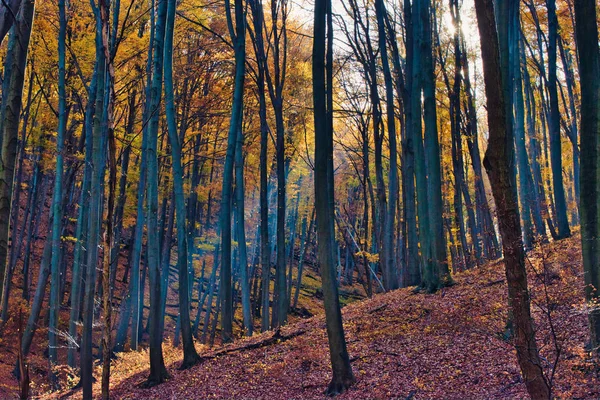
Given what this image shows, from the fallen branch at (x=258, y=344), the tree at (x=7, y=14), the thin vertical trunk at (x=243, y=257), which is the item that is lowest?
the fallen branch at (x=258, y=344)

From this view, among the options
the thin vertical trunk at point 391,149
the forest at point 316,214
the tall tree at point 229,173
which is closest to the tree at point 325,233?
the forest at point 316,214

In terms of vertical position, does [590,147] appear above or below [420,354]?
above

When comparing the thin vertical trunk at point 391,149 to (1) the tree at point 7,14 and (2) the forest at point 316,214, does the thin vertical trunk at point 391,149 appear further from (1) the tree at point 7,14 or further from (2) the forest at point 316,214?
(1) the tree at point 7,14

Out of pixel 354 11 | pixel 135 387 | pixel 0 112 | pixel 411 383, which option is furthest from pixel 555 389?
pixel 354 11

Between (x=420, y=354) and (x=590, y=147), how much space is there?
4420 mm

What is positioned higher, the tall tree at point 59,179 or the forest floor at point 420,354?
the tall tree at point 59,179

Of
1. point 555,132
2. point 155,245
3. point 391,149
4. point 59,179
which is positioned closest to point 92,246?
point 155,245

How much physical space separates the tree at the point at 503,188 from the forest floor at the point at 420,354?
0.49m

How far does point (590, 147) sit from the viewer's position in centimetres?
622

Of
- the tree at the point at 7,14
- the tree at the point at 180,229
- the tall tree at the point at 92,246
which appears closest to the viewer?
the tree at the point at 7,14

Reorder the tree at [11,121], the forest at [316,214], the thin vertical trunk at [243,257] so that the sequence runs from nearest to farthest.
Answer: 1. the tree at [11,121]
2. the forest at [316,214]
3. the thin vertical trunk at [243,257]

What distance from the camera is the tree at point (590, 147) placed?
6.07m

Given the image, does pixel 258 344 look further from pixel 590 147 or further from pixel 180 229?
pixel 590 147

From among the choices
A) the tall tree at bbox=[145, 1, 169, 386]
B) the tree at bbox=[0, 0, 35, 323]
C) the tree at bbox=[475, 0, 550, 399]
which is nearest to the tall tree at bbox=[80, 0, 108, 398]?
the tall tree at bbox=[145, 1, 169, 386]
